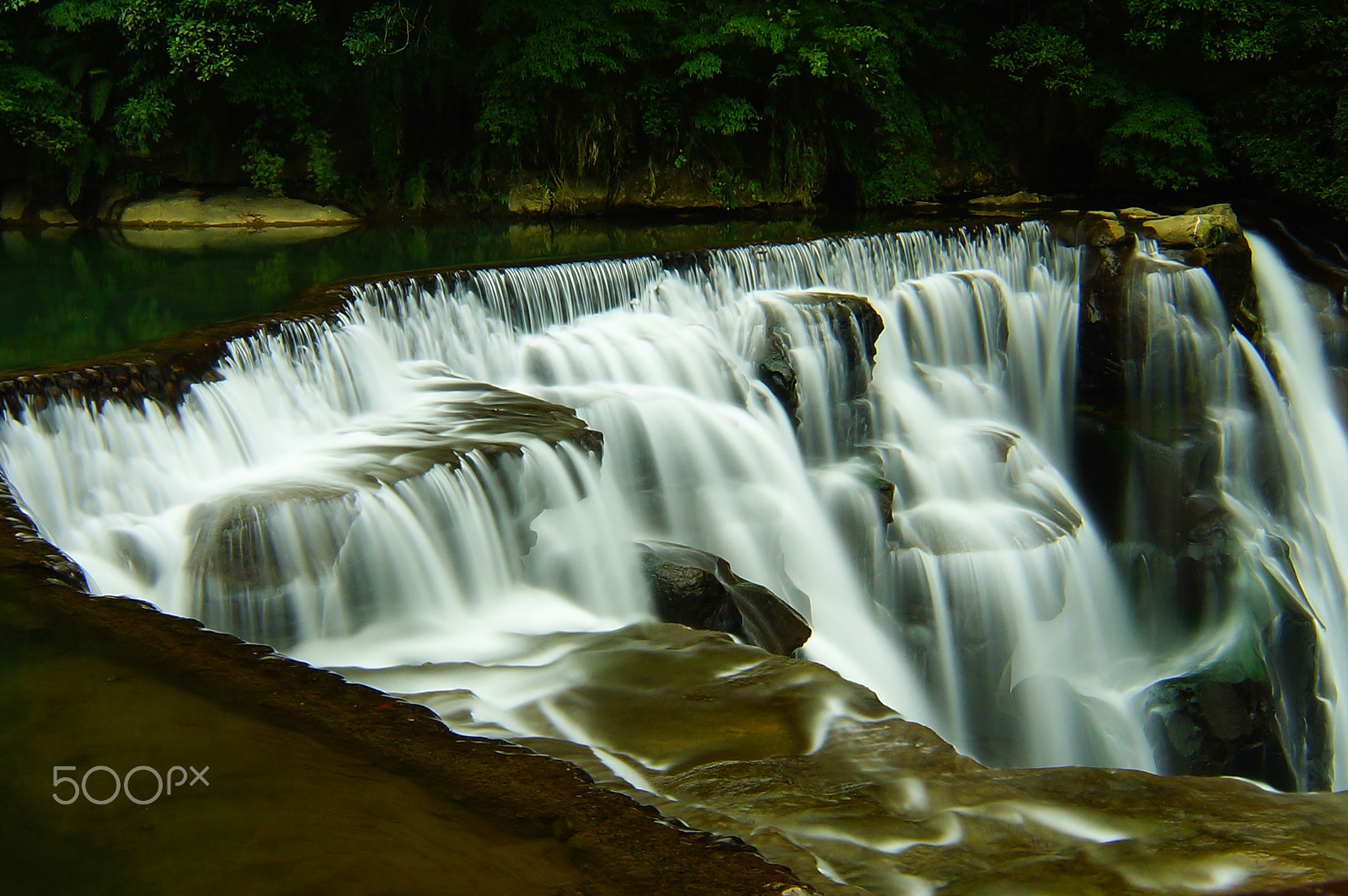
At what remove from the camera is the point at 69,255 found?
13.4 metres

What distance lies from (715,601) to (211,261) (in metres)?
9.79

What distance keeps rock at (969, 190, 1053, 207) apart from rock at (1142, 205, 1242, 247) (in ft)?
16.1

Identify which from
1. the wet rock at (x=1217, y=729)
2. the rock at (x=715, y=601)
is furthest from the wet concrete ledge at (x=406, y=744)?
the wet rock at (x=1217, y=729)

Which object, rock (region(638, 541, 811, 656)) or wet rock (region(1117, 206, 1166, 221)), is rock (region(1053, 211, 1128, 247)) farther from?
rock (region(638, 541, 811, 656))

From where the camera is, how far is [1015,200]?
1595 centimetres

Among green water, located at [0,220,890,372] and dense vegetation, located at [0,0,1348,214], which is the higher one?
dense vegetation, located at [0,0,1348,214]

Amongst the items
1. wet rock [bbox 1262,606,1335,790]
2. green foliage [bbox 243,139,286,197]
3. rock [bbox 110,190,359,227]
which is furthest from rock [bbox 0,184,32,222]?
wet rock [bbox 1262,606,1335,790]

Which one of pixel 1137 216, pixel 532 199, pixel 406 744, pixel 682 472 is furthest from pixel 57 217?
pixel 406 744

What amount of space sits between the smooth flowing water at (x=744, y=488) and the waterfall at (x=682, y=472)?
1.0 inches

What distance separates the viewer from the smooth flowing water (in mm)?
5070

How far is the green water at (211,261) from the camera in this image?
8938 millimetres

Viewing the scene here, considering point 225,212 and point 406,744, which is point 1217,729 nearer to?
point 406,744

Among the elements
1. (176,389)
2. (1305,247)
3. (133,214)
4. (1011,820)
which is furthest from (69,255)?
(1305,247)

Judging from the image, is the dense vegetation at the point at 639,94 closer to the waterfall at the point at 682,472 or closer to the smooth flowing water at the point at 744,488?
the smooth flowing water at the point at 744,488
